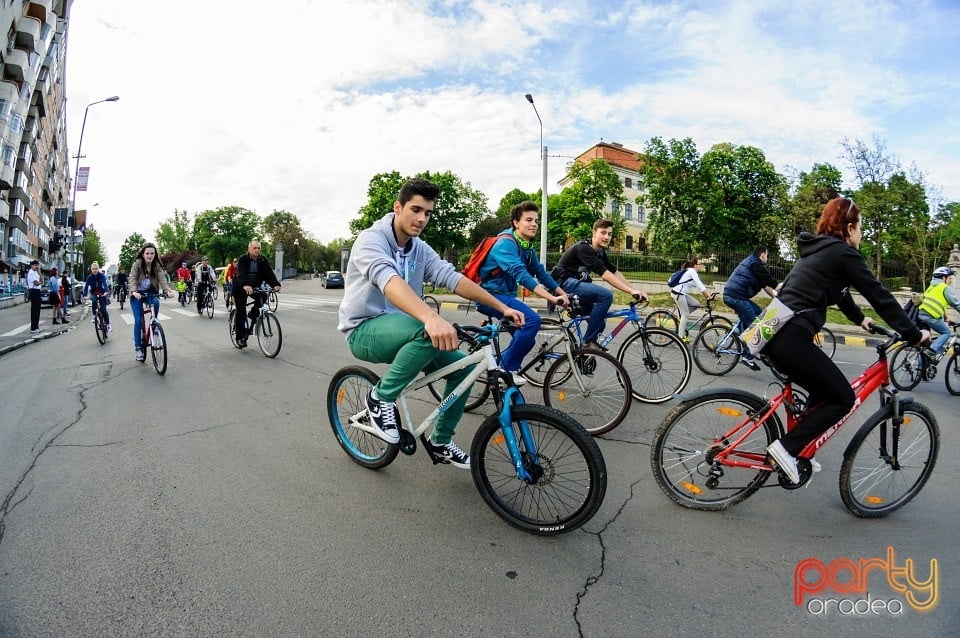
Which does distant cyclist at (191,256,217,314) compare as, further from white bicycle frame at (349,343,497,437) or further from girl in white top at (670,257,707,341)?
white bicycle frame at (349,343,497,437)

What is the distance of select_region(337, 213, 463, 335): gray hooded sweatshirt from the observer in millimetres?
3076

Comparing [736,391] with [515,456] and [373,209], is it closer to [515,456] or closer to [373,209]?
[515,456]

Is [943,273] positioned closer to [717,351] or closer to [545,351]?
[717,351]

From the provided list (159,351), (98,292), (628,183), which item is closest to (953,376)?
(159,351)

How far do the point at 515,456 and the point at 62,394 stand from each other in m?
5.83

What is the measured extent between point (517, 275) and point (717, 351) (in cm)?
391

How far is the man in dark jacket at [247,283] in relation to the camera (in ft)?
28.1

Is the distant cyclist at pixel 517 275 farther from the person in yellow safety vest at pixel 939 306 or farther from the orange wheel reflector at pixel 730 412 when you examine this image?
the person in yellow safety vest at pixel 939 306

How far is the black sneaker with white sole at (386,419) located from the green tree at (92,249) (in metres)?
108

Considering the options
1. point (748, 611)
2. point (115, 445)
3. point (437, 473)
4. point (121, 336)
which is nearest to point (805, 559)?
point (748, 611)

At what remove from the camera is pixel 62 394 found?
19.3ft

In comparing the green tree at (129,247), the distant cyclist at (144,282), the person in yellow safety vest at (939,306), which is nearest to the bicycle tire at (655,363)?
the person in yellow safety vest at (939,306)

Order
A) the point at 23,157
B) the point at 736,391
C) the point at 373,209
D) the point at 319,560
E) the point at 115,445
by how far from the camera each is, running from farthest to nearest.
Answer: the point at 373,209, the point at 23,157, the point at 115,445, the point at 736,391, the point at 319,560

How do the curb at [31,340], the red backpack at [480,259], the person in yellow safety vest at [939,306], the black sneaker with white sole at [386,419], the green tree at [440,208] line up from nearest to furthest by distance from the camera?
the black sneaker with white sole at [386,419]
the red backpack at [480,259]
the person in yellow safety vest at [939,306]
the curb at [31,340]
the green tree at [440,208]
